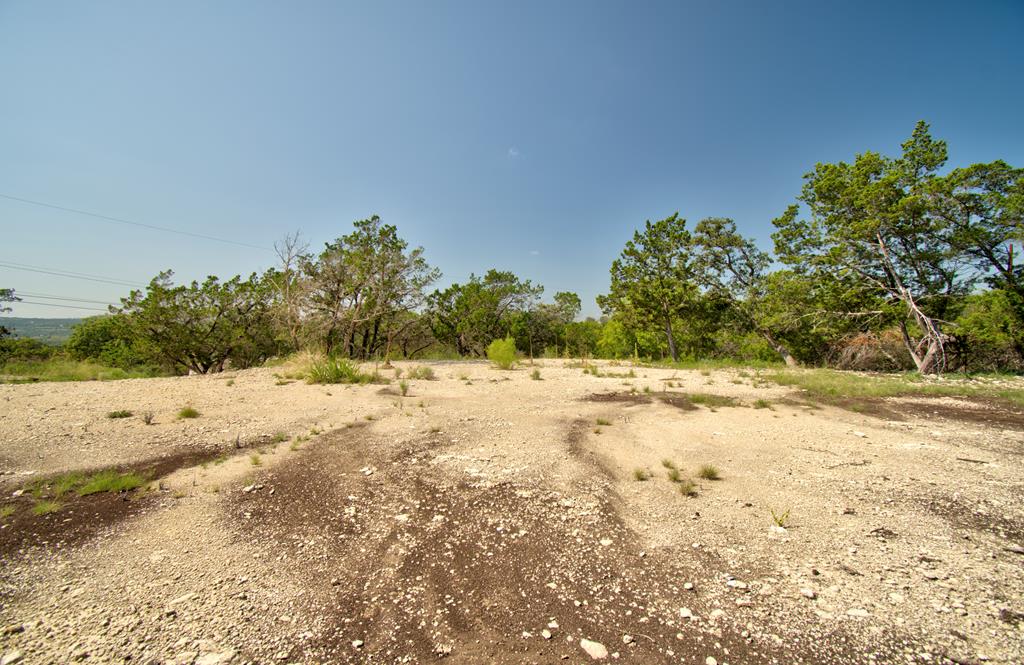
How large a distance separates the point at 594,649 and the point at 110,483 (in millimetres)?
4642

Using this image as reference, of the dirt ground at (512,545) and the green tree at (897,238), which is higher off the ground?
the green tree at (897,238)

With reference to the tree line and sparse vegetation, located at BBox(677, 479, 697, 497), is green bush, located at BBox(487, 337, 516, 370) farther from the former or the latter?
sparse vegetation, located at BBox(677, 479, 697, 497)

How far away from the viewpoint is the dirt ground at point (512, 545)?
195 centimetres

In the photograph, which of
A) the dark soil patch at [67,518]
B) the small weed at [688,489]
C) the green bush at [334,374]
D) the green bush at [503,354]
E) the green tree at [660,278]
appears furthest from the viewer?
the green tree at [660,278]

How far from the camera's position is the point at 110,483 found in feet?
12.0

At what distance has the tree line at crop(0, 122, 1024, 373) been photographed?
1183 cm

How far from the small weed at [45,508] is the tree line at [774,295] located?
1196 cm

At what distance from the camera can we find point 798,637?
195 cm

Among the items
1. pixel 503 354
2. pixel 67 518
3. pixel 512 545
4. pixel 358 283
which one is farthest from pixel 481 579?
pixel 358 283

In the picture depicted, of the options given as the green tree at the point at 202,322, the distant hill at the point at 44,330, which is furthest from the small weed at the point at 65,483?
the distant hill at the point at 44,330

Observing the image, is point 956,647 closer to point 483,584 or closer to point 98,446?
point 483,584

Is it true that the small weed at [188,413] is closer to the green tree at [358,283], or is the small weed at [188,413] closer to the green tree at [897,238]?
the green tree at [358,283]

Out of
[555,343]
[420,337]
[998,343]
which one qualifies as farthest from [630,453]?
[555,343]

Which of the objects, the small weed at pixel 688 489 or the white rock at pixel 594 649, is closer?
the white rock at pixel 594 649
